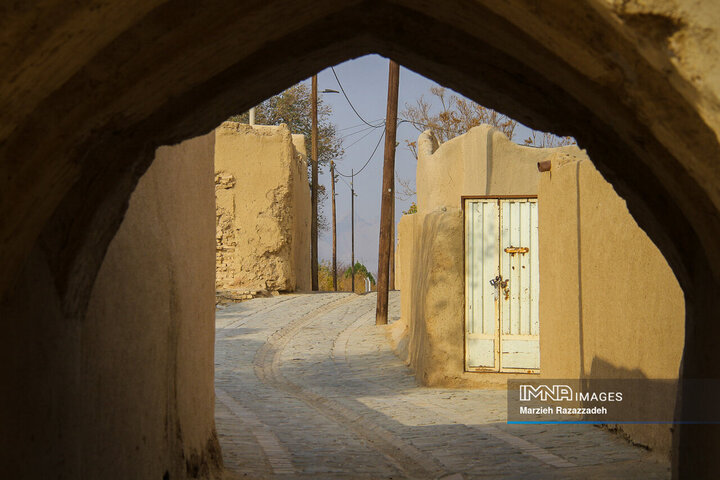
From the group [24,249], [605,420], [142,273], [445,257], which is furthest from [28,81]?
[445,257]

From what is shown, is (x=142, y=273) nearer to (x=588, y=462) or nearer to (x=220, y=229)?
(x=588, y=462)

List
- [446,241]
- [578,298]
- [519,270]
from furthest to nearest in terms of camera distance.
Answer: [519,270]
[446,241]
[578,298]

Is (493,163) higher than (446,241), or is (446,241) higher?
(493,163)

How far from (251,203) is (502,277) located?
10.5 meters

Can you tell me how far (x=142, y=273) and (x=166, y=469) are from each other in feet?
4.32

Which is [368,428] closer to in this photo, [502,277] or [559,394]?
[559,394]

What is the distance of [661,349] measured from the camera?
5.64 meters

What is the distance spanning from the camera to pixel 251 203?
64.2 ft

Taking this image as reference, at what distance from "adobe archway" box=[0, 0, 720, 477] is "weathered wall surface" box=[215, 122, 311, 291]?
51.6ft

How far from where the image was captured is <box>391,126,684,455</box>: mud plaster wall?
5742 millimetres

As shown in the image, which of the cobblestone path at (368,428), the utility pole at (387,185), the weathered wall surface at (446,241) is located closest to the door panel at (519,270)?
the weathered wall surface at (446,241)

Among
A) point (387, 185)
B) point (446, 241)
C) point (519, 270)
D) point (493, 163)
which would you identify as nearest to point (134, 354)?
point (446, 241)

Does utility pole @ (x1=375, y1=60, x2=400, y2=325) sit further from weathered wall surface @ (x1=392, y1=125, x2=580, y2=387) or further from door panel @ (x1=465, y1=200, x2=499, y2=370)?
door panel @ (x1=465, y1=200, x2=499, y2=370)

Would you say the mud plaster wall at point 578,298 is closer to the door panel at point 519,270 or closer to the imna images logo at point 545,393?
the imna images logo at point 545,393
